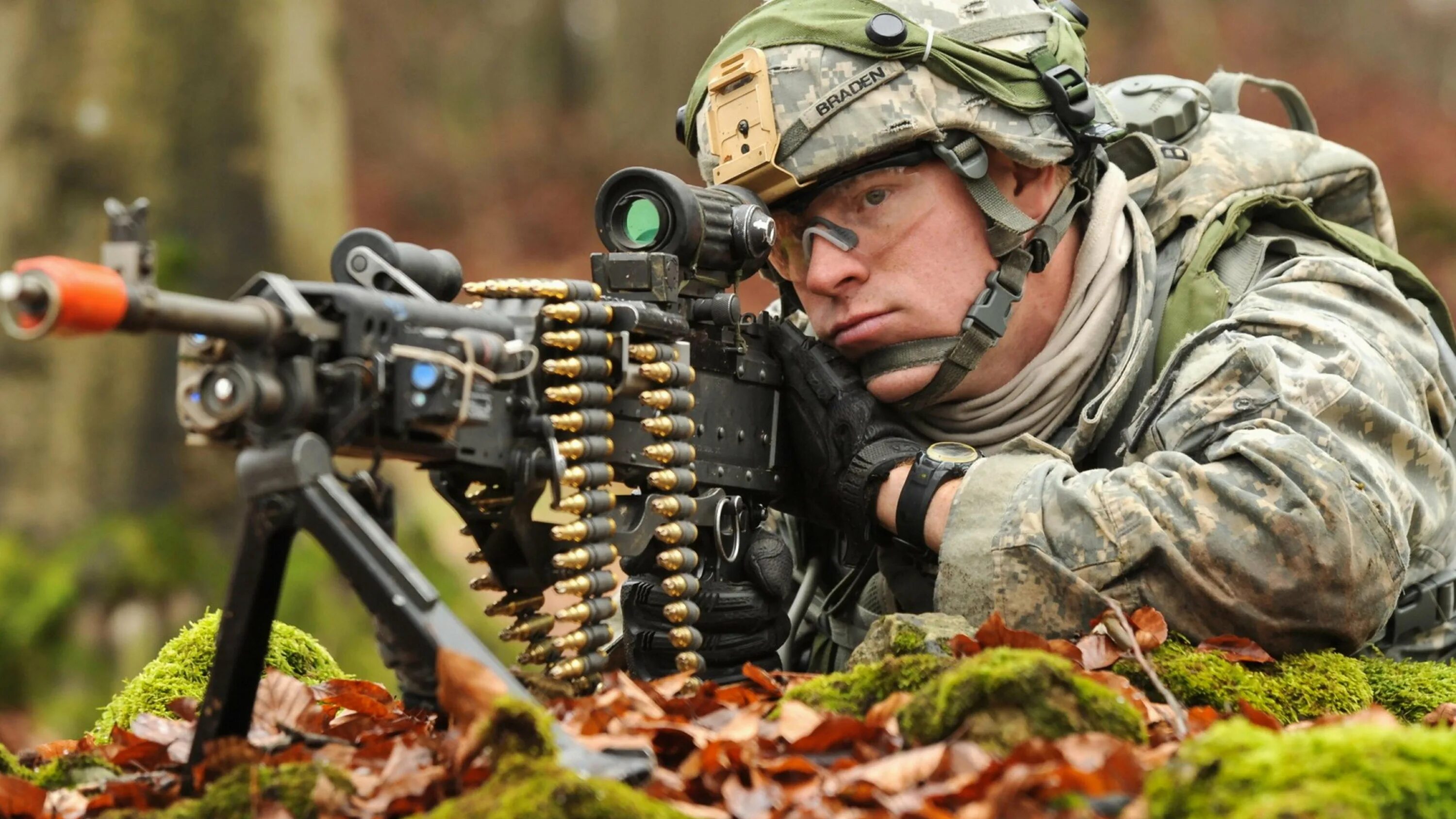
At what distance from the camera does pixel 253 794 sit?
277 centimetres

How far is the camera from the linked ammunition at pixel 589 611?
3586mm

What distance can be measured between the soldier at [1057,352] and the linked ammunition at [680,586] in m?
0.08

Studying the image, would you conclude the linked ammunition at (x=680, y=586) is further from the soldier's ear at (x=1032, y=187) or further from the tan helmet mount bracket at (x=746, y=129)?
the soldier's ear at (x=1032, y=187)

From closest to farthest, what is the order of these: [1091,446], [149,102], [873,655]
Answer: [873,655] → [1091,446] → [149,102]

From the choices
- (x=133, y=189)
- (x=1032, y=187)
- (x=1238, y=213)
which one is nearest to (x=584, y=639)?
(x=1032, y=187)

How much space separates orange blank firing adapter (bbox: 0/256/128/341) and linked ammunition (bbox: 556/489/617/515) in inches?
46.8

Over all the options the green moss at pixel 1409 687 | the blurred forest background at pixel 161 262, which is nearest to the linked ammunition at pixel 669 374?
the green moss at pixel 1409 687

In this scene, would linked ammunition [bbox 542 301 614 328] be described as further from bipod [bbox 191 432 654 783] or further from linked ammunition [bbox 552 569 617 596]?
bipod [bbox 191 432 654 783]

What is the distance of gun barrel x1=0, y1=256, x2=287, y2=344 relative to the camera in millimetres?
2539

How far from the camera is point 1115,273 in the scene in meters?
4.74

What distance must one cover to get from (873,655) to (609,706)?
730 millimetres

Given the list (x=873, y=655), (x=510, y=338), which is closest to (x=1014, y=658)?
(x=873, y=655)

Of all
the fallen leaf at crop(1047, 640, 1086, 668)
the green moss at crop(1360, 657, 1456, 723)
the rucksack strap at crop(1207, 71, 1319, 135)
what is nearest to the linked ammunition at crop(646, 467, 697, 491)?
the fallen leaf at crop(1047, 640, 1086, 668)

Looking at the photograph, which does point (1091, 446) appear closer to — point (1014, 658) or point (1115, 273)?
point (1115, 273)
